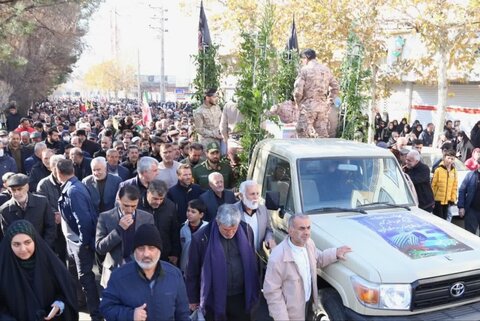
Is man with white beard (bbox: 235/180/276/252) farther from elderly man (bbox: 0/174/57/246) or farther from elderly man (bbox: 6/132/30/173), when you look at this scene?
elderly man (bbox: 6/132/30/173)

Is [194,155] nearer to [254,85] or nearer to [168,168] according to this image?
[168,168]

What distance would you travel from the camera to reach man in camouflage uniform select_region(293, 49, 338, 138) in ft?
24.0

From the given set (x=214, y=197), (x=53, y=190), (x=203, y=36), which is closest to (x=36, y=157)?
(x=53, y=190)

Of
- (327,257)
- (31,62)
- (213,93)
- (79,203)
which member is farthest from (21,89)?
(327,257)

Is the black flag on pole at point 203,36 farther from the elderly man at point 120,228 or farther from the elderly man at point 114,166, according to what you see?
the elderly man at point 120,228

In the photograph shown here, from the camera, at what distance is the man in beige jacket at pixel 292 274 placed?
3.61 metres

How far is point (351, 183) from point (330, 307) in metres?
1.43

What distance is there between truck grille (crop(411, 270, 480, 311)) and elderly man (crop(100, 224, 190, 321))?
1917mm

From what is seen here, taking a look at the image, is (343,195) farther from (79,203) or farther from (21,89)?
(21,89)

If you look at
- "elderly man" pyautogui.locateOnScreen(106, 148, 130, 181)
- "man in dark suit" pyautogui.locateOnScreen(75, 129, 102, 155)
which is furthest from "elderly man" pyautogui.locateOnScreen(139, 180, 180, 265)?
"man in dark suit" pyautogui.locateOnScreen(75, 129, 102, 155)

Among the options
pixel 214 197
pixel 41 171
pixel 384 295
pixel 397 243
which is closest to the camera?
pixel 384 295

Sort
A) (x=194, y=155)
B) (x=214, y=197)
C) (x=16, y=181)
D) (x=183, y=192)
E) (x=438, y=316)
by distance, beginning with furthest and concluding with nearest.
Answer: (x=194, y=155), (x=183, y=192), (x=214, y=197), (x=16, y=181), (x=438, y=316)

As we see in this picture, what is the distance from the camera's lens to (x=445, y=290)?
3627 millimetres

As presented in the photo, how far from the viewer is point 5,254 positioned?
322cm
